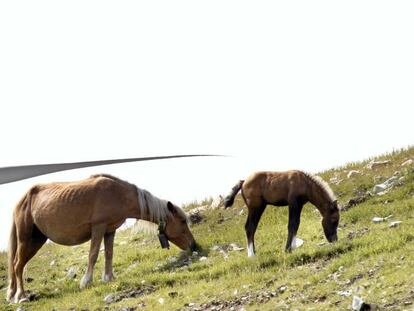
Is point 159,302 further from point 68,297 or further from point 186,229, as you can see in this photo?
point 186,229

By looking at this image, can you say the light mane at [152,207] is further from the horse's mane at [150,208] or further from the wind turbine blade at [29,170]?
the wind turbine blade at [29,170]

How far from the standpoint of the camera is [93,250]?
19.8 meters

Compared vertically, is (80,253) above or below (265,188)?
below

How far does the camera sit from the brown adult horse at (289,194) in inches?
738

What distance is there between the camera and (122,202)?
20.3m

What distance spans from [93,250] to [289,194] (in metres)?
4.87

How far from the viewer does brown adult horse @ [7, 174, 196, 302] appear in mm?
20125

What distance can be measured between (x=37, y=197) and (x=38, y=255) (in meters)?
5.11

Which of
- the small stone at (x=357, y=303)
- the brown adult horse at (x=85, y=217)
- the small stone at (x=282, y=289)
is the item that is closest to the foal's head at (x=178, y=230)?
the brown adult horse at (x=85, y=217)

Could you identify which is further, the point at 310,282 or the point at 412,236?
the point at 412,236

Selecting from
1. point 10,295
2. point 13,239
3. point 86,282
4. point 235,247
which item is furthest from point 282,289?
point 13,239

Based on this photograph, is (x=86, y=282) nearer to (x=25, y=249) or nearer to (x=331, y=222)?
(x=25, y=249)

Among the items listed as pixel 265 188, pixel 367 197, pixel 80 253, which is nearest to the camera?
pixel 265 188

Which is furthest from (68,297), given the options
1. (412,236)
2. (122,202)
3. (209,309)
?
(412,236)
